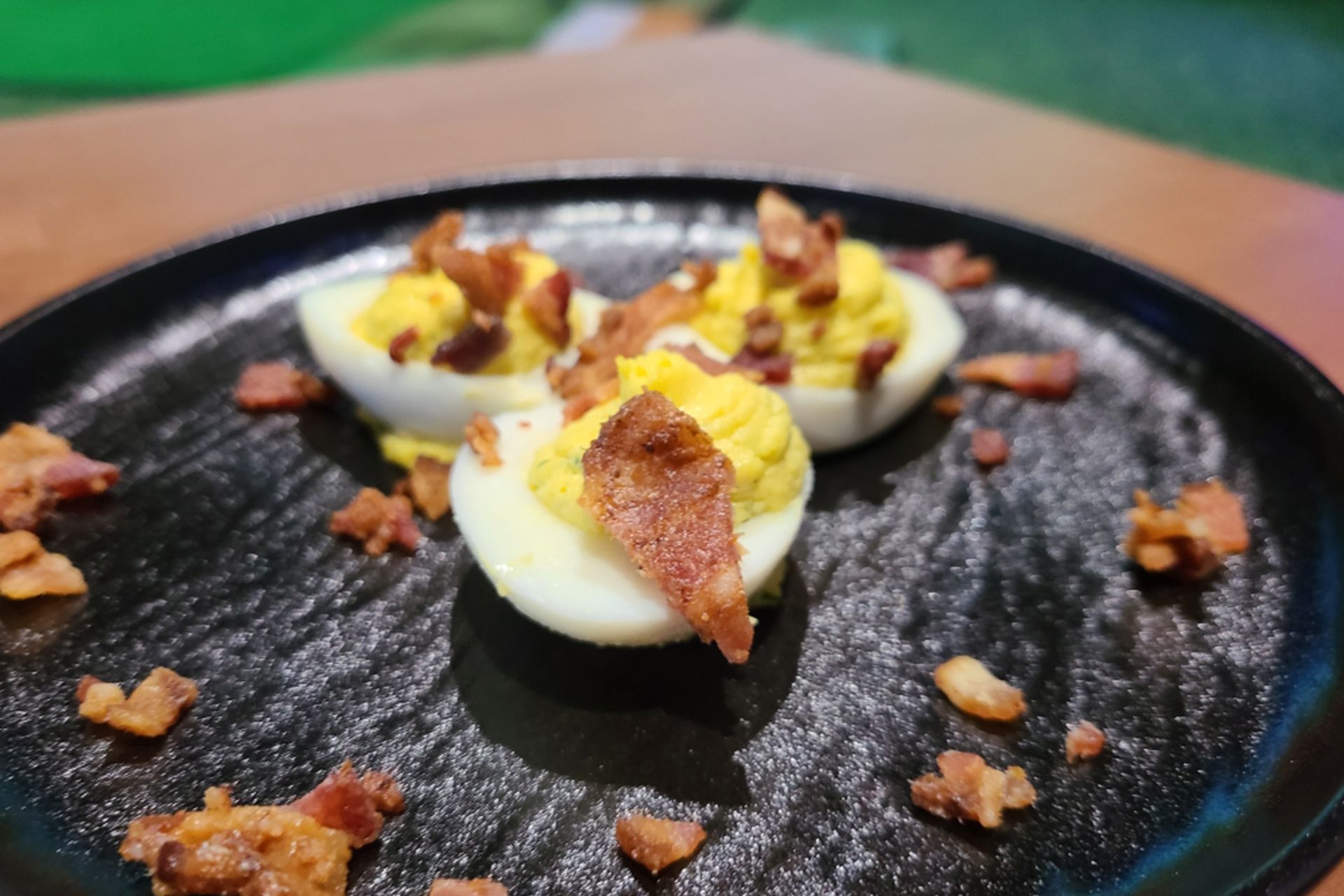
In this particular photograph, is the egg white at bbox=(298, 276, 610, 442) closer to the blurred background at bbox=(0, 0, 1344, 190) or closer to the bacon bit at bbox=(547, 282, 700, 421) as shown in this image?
the bacon bit at bbox=(547, 282, 700, 421)

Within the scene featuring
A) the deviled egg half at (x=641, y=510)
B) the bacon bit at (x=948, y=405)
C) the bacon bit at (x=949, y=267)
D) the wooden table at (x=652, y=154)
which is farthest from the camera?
the wooden table at (x=652, y=154)

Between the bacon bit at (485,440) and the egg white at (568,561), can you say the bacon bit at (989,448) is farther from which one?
the bacon bit at (485,440)

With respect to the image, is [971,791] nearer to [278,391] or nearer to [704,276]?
[704,276]

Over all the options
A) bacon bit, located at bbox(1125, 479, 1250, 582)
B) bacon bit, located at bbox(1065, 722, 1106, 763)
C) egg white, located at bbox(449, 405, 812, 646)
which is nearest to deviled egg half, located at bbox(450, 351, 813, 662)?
egg white, located at bbox(449, 405, 812, 646)

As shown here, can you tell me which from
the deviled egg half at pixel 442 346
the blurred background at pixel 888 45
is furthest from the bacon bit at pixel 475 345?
the blurred background at pixel 888 45

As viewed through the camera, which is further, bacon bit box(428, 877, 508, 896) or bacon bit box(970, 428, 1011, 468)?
bacon bit box(970, 428, 1011, 468)

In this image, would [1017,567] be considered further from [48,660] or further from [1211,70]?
[1211,70]

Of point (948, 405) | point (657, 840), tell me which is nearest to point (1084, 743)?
point (657, 840)

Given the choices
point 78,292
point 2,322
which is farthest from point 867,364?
point 2,322
